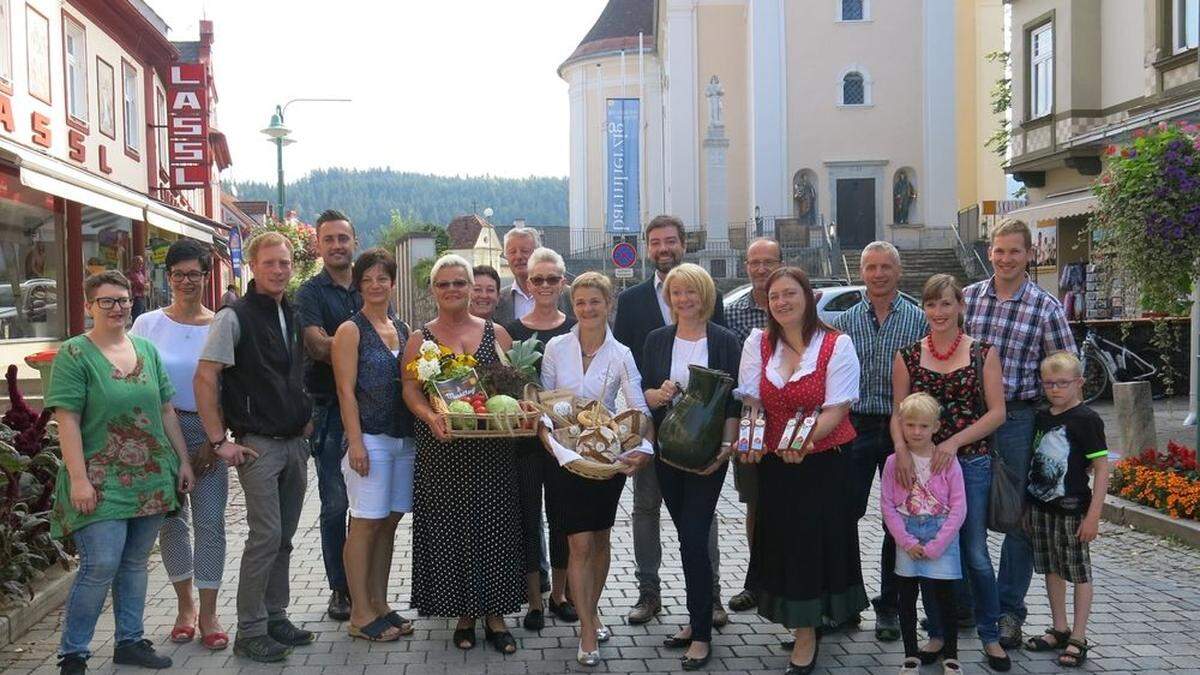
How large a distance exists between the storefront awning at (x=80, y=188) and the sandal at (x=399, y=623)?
361 inches

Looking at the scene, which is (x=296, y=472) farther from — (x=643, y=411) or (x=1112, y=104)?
(x=1112, y=104)

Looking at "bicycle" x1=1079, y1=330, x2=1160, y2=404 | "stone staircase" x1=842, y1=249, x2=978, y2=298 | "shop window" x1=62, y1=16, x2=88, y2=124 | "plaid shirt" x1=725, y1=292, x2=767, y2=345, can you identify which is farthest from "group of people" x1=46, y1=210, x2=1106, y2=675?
"stone staircase" x1=842, y1=249, x2=978, y2=298

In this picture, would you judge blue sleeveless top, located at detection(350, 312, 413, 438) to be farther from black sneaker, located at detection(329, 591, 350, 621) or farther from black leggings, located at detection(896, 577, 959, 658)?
black leggings, located at detection(896, 577, 959, 658)

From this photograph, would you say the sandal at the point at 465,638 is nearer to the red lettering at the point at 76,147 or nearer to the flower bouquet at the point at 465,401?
the flower bouquet at the point at 465,401

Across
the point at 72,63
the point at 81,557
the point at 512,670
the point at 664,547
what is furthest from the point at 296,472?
the point at 72,63

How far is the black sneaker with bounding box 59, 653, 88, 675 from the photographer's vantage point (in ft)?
17.2

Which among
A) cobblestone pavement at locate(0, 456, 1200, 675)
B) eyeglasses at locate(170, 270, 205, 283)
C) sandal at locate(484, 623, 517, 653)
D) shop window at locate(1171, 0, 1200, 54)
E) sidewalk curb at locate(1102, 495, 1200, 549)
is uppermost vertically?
shop window at locate(1171, 0, 1200, 54)

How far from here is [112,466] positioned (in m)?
5.31

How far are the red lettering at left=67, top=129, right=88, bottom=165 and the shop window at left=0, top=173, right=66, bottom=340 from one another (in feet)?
4.56

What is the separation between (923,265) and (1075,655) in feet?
104

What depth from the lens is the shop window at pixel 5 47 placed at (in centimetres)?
1579

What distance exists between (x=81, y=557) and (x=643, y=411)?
2.76 m

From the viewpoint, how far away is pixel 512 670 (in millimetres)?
5543

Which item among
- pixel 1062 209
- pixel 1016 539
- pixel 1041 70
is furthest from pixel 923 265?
pixel 1016 539
